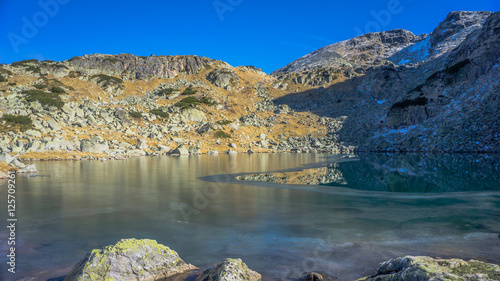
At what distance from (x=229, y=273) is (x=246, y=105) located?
94472 mm

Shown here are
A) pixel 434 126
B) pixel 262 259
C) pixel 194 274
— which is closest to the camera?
pixel 194 274

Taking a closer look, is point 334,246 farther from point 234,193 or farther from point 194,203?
point 234,193

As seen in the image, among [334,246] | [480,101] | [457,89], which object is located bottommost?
[334,246]

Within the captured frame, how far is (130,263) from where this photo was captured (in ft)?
21.0

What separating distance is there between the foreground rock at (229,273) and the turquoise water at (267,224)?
0.87 m

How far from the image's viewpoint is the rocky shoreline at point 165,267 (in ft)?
15.8

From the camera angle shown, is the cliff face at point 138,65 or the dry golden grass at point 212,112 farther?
the cliff face at point 138,65

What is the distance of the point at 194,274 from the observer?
21.8 feet

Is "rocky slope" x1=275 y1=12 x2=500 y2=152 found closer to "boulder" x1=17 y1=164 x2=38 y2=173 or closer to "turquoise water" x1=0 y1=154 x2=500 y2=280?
"turquoise water" x1=0 y1=154 x2=500 y2=280

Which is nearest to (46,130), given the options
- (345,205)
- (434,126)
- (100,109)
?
(100,109)

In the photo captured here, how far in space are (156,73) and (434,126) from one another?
97724mm

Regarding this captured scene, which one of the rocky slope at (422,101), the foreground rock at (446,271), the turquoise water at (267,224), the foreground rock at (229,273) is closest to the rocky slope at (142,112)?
the rocky slope at (422,101)

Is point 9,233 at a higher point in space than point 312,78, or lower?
lower

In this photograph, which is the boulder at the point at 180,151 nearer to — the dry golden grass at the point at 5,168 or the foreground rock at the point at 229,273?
the dry golden grass at the point at 5,168
